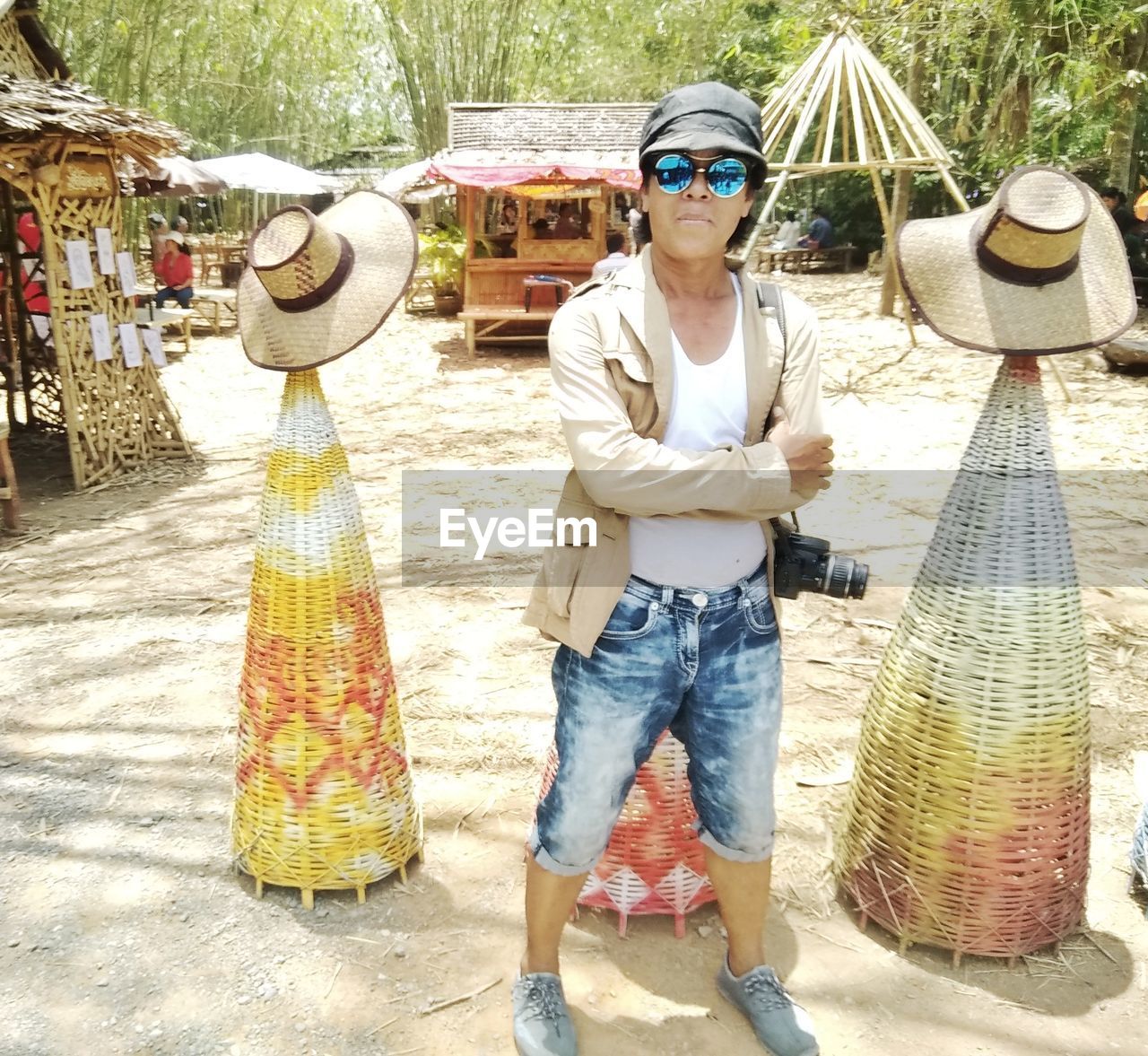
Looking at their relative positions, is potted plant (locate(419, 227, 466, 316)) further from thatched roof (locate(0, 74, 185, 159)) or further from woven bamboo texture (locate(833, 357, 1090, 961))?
woven bamboo texture (locate(833, 357, 1090, 961))

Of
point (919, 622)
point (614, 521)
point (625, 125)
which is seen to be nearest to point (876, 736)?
point (919, 622)

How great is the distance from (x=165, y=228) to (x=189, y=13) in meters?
3.20

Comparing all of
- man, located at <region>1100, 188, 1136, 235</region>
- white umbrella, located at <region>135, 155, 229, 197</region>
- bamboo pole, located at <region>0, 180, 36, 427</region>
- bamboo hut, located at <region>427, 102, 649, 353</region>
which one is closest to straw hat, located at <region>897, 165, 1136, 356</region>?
bamboo pole, located at <region>0, 180, 36, 427</region>

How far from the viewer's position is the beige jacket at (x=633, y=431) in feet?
5.50

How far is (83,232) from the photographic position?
6.17 m

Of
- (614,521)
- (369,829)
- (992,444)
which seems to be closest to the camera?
(614,521)

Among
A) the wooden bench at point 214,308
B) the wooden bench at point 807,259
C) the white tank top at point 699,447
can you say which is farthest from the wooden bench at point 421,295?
the white tank top at point 699,447

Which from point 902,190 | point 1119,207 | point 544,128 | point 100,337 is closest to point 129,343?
point 100,337

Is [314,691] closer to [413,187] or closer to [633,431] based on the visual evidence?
[633,431]

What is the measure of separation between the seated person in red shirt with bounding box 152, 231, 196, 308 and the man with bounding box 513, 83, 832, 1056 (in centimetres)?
1237

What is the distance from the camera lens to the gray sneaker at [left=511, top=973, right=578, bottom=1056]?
2.06 metres

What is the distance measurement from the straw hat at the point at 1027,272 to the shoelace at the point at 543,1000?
163 cm

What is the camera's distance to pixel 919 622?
7.59ft

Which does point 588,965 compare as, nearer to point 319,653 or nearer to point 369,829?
point 369,829
